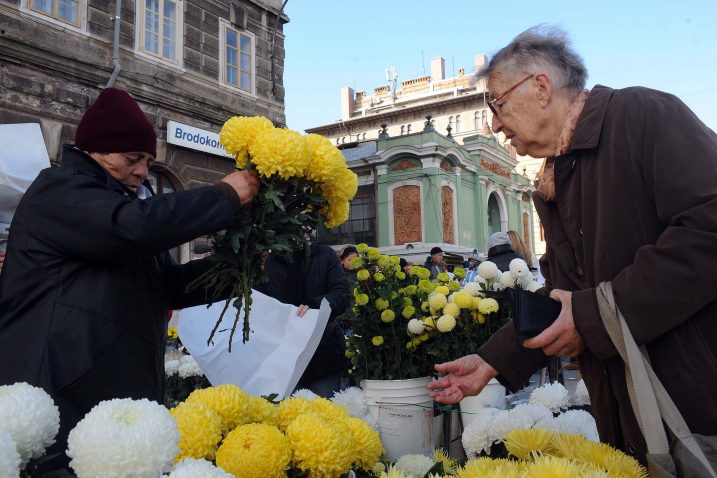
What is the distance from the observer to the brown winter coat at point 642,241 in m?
1.17

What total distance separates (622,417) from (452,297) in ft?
3.26

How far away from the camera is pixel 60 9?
7.64 metres

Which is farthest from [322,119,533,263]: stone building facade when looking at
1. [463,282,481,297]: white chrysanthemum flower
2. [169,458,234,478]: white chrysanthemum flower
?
[169,458,234,478]: white chrysanthemum flower

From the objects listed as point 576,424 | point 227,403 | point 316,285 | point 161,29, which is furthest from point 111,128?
point 161,29

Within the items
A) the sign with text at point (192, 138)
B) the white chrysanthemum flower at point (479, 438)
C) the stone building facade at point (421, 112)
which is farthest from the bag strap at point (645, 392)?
the stone building facade at point (421, 112)

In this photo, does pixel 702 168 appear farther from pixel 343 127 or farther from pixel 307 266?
pixel 343 127

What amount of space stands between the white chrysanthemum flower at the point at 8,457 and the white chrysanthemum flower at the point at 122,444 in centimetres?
8

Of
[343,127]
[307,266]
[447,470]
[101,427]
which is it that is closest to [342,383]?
[307,266]

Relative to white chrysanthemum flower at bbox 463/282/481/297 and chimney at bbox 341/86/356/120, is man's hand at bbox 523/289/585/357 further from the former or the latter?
chimney at bbox 341/86/356/120

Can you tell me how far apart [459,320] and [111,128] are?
1.46 m

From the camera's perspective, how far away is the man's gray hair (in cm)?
157

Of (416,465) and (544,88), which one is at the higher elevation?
(544,88)

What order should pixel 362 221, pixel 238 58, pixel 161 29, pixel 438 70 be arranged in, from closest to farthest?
pixel 161 29, pixel 238 58, pixel 362 221, pixel 438 70

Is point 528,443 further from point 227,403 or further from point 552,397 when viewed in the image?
point 552,397
